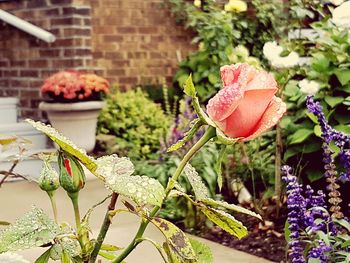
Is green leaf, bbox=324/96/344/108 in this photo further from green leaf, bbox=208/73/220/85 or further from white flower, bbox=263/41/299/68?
green leaf, bbox=208/73/220/85

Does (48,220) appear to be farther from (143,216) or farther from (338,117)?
(338,117)

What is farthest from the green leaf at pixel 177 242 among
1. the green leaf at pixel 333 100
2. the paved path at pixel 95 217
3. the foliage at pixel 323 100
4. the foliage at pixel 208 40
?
the foliage at pixel 208 40

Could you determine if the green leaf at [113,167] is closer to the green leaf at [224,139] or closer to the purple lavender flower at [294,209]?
the green leaf at [224,139]

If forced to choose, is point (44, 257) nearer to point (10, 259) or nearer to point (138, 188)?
point (10, 259)

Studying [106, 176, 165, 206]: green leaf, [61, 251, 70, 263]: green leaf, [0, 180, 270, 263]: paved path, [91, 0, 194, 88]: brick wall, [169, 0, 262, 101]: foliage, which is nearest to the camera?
[106, 176, 165, 206]: green leaf

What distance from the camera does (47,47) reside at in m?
6.70

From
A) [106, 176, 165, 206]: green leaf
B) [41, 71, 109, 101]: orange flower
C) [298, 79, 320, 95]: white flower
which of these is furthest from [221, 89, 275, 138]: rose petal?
[41, 71, 109, 101]: orange flower

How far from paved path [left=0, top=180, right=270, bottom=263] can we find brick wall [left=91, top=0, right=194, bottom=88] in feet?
5.72

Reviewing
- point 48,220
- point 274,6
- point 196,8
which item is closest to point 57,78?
point 196,8

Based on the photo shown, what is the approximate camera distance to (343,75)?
416 centimetres

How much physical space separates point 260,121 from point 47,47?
6031 millimetres

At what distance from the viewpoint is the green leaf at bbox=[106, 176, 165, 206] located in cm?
81

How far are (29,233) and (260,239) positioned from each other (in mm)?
3116

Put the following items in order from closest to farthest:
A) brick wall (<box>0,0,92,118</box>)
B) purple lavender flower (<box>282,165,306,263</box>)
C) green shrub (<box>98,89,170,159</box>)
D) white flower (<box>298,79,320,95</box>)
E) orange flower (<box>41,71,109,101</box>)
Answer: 1. purple lavender flower (<box>282,165,306,263</box>)
2. white flower (<box>298,79,320,95</box>)
3. orange flower (<box>41,71,109,101</box>)
4. green shrub (<box>98,89,170,159</box>)
5. brick wall (<box>0,0,92,118</box>)
